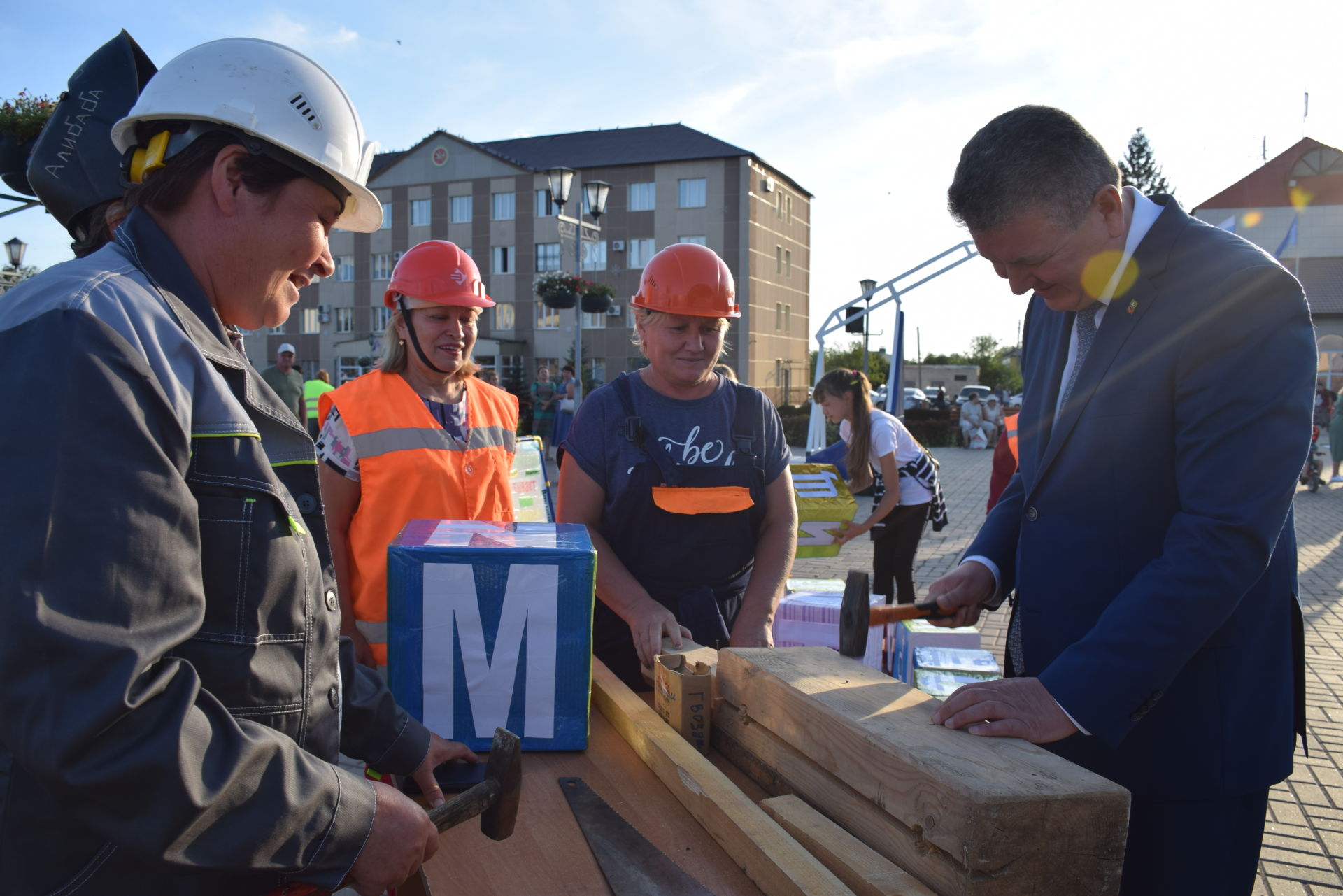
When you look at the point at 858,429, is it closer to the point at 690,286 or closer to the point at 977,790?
the point at 690,286

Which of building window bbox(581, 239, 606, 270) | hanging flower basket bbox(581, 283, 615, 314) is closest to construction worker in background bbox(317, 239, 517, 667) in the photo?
hanging flower basket bbox(581, 283, 615, 314)

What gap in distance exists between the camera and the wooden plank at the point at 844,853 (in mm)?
1258

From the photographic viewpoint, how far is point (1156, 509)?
5.67 feet

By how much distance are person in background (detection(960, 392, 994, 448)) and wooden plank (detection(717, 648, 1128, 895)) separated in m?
26.1

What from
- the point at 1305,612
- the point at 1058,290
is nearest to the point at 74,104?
the point at 1058,290

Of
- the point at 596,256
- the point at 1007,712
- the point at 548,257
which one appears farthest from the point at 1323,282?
the point at 1007,712

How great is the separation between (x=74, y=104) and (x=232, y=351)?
1.07m

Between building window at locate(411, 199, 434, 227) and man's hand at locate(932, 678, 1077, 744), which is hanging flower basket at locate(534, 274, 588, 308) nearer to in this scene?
man's hand at locate(932, 678, 1077, 744)

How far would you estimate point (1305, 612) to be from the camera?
7.62 meters

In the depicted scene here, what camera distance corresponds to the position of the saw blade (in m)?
1.43

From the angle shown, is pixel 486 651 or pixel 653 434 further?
pixel 653 434

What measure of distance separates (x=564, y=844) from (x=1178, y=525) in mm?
1256

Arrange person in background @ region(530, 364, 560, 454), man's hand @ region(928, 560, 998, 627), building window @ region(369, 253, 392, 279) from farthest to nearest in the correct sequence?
building window @ region(369, 253, 392, 279) < person in background @ region(530, 364, 560, 454) < man's hand @ region(928, 560, 998, 627)

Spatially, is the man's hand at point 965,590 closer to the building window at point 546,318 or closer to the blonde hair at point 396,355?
the blonde hair at point 396,355
